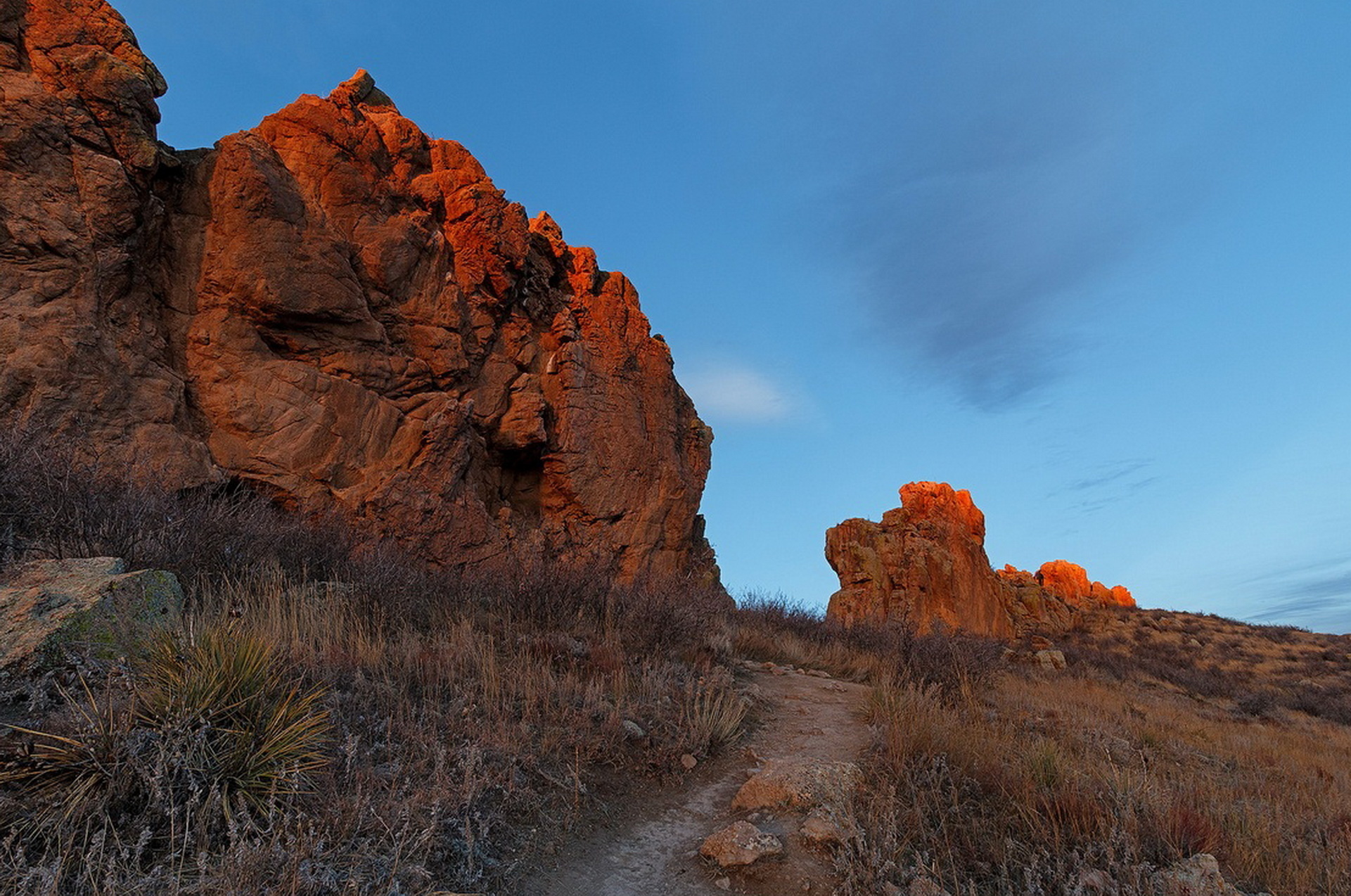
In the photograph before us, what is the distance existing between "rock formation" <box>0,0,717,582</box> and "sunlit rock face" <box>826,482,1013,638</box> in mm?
9354

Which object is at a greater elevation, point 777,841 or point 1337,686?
point 1337,686

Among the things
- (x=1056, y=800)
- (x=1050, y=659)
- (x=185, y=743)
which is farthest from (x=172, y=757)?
(x=1050, y=659)

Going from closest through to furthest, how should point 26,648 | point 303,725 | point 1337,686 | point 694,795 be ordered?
point 303,725 → point 26,648 → point 694,795 → point 1337,686

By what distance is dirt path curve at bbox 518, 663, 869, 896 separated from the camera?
A: 3.64m

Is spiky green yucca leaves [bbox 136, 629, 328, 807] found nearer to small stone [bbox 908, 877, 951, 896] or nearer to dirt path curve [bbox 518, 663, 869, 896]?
dirt path curve [bbox 518, 663, 869, 896]

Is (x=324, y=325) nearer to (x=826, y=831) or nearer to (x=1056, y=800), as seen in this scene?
(x=826, y=831)

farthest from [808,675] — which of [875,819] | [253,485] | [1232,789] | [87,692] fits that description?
[253,485]

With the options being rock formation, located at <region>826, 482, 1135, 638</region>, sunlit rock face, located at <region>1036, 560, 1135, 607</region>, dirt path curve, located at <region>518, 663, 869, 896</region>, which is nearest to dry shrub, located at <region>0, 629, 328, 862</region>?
dirt path curve, located at <region>518, 663, 869, 896</region>

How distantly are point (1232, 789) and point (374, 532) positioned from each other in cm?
1247

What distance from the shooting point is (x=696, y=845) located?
4172mm

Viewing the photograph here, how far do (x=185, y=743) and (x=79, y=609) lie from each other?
5.34 ft

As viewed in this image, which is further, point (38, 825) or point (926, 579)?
point (926, 579)

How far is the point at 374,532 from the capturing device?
1212 cm

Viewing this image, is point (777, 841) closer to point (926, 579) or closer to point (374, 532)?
point (374, 532)
